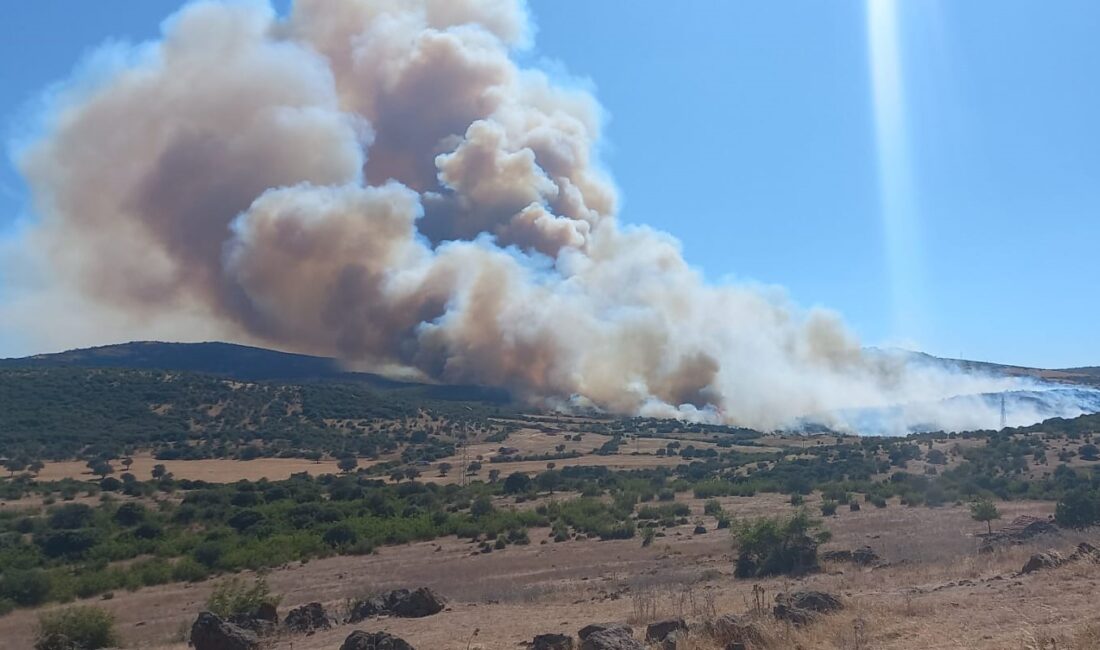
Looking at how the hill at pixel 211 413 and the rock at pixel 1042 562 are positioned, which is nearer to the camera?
the rock at pixel 1042 562

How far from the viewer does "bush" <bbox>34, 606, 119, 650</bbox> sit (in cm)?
1562

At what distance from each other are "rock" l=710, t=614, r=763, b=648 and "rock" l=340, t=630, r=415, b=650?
4172mm

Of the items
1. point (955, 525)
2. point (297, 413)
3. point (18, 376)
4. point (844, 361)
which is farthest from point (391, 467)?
point (844, 361)

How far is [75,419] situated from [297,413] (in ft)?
59.5

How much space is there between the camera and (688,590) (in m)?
16.8

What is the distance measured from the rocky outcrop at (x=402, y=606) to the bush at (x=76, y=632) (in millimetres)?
4707

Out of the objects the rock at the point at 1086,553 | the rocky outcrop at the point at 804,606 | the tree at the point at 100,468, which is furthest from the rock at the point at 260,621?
the tree at the point at 100,468

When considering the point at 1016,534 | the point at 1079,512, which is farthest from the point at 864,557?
the point at 1079,512

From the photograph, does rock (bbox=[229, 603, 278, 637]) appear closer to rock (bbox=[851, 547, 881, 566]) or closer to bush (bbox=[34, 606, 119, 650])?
bush (bbox=[34, 606, 119, 650])

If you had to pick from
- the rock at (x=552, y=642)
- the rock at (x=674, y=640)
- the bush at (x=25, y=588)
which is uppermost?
the rock at (x=674, y=640)

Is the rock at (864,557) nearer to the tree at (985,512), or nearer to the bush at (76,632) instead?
the tree at (985,512)

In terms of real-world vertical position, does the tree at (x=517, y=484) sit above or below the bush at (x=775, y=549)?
below

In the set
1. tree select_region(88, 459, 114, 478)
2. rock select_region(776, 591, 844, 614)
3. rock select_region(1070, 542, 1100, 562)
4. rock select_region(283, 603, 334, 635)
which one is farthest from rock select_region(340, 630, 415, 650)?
tree select_region(88, 459, 114, 478)

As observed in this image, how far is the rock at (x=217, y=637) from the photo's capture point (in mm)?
13211
